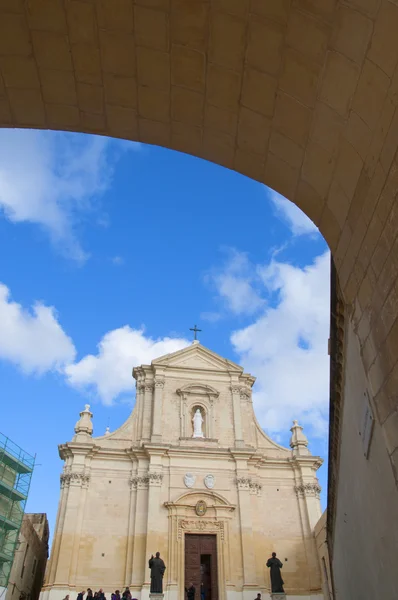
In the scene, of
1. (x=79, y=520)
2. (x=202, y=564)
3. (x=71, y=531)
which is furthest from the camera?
(x=202, y=564)

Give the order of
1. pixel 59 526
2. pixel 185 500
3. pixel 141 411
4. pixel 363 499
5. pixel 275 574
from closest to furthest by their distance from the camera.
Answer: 1. pixel 363 499
2. pixel 275 574
3. pixel 59 526
4. pixel 185 500
5. pixel 141 411

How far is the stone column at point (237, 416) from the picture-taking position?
87.3 ft

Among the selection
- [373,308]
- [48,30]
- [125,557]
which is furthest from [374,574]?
[125,557]

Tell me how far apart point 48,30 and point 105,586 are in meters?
23.8

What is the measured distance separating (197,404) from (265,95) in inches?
1007

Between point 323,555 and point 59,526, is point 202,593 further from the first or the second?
point 59,526

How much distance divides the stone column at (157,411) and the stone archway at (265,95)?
22487mm

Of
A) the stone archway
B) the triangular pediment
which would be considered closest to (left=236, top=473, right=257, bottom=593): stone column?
the triangular pediment

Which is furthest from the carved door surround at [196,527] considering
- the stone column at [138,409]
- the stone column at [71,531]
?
the stone column at [138,409]

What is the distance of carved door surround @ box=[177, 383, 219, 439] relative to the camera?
26.9 metres

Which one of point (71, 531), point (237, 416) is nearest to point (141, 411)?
point (237, 416)

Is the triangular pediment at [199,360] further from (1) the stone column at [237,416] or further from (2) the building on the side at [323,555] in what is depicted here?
(2) the building on the side at [323,555]

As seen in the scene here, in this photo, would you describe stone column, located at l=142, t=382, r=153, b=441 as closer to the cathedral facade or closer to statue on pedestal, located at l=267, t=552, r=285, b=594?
the cathedral facade

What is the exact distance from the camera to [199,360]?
2998 centimetres
